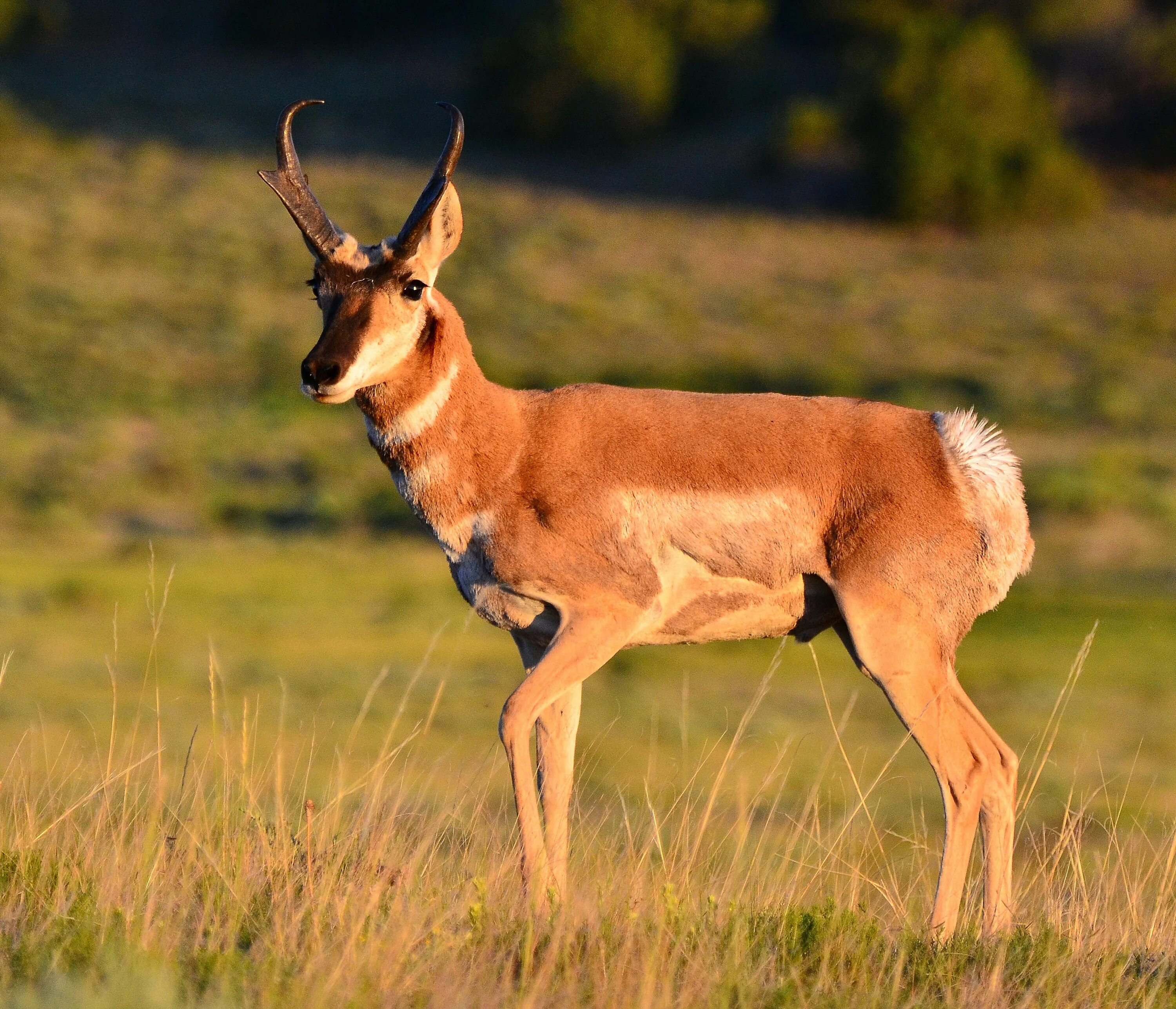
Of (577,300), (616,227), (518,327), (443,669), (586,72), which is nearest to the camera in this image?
(443,669)

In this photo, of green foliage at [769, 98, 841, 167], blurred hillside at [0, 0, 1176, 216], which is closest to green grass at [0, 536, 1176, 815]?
blurred hillside at [0, 0, 1176, 216]

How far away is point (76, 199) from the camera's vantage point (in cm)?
4953

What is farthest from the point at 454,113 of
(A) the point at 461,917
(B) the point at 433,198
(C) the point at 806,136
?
(C) the point at 806,136

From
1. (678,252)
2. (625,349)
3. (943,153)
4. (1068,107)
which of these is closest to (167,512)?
(625,349)

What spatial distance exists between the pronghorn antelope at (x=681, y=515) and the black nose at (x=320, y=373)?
0.12 meters

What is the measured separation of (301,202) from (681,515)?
183 cm

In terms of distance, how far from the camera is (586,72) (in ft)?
207

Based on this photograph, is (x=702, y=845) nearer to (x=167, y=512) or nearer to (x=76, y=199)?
(x=167, y=512)

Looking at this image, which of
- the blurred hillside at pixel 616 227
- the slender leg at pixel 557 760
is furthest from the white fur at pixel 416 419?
the blurred hillside at pixel 616 227

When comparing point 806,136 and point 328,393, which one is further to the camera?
point 806,136

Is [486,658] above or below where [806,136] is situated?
below

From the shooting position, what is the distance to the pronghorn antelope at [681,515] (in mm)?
6020

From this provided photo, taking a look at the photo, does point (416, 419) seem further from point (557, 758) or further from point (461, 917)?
point (461, 917)

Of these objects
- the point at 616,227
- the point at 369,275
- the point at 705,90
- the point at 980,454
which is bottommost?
the point at 980,454
